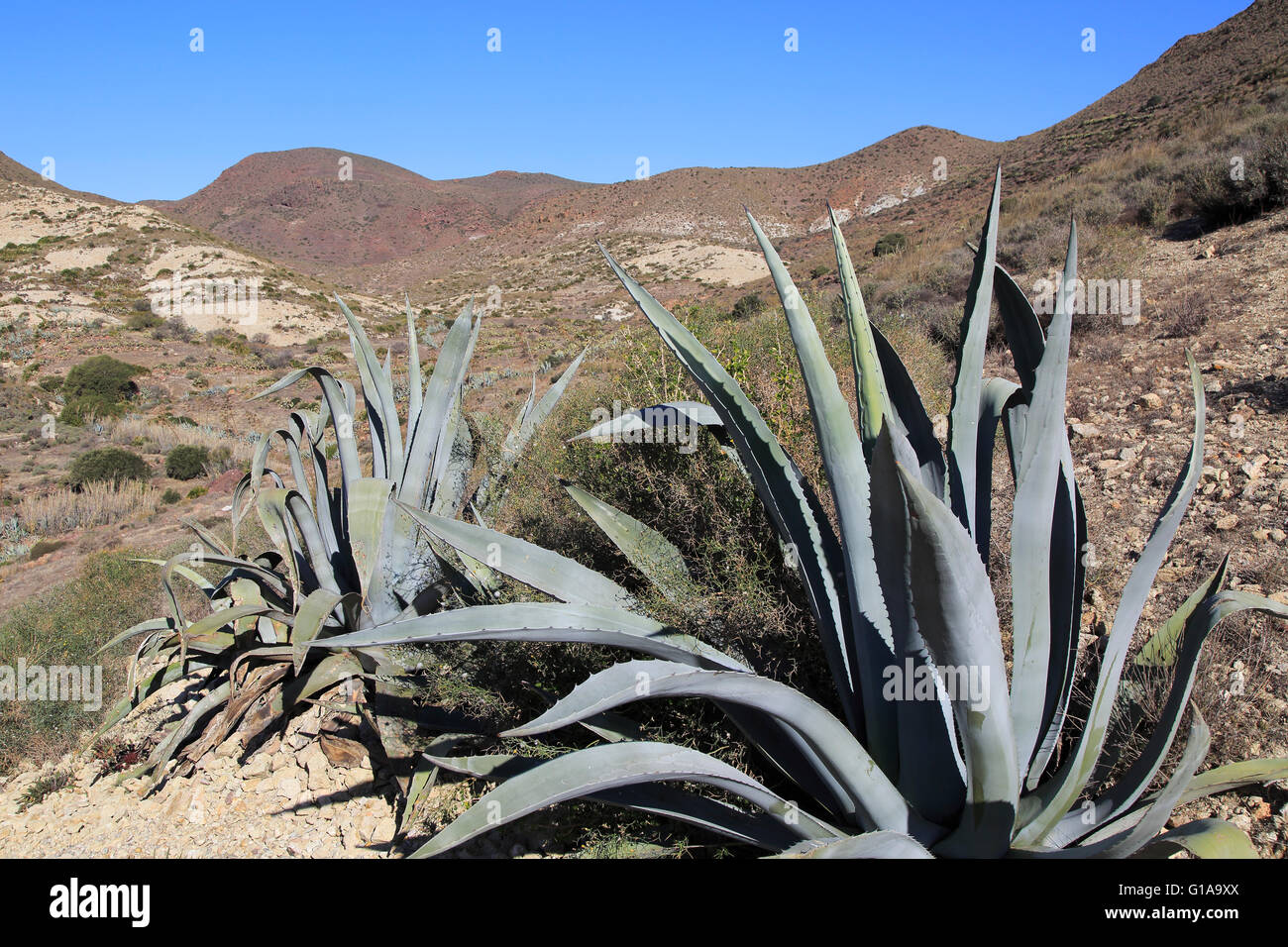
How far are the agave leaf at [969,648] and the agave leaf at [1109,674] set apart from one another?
17 centimetres

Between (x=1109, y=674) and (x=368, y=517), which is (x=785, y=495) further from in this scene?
(x=368, y=517)

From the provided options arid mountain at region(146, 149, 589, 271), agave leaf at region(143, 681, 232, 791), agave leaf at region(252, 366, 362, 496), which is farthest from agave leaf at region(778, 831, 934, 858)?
arid mountain at region(146, 149, 589, 271)

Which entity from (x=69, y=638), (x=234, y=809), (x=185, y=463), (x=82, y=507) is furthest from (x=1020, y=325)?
(x=185, y=463)

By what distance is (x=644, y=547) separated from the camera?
2.71 m

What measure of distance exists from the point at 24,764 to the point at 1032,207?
1654 cm

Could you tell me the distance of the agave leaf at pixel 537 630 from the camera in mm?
1593

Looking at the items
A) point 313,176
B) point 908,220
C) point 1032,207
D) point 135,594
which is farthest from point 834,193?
point 313,176

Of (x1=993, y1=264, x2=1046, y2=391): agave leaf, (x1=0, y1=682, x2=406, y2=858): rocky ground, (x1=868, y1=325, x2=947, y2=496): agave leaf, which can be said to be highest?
(x1=993, y1=264, x2=1046, y2=391): agave leaf

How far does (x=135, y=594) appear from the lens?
6312 millimetres

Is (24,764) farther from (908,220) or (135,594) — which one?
(908,220)

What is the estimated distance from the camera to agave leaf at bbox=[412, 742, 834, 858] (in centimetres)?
152

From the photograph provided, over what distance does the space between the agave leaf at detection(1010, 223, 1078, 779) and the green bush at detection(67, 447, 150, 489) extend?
49.1ft

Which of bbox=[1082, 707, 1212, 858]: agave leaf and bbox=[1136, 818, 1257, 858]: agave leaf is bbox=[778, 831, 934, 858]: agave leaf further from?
bbox=[1136, 818, 1257, 858]: agave leaf
